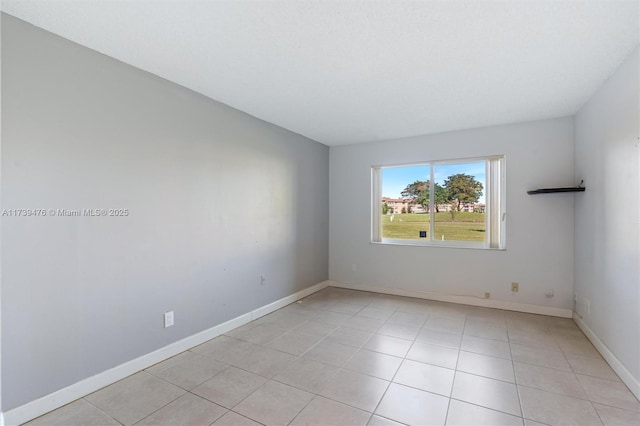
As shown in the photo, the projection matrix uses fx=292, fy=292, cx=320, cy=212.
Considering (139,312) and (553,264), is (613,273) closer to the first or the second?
(553,264)

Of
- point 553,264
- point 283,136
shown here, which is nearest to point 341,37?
point 283,136

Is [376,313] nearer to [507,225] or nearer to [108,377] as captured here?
[507,225]

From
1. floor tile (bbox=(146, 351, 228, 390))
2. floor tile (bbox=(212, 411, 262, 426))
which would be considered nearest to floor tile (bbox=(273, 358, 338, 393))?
floor tile (bbox=(212, 411, 262, 426))

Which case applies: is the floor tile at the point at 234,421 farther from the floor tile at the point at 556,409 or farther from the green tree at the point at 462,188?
the green tree at the point at 462,188

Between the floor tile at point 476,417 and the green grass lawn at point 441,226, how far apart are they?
2623 millimetres

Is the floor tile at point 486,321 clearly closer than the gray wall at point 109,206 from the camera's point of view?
No

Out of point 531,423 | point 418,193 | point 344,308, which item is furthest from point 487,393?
point 418,193

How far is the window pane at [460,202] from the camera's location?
4031 mm

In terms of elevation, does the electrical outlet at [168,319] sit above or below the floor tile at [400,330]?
above

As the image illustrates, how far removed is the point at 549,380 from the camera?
219cm

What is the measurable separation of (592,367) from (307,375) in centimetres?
230

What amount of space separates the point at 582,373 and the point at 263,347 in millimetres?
2617

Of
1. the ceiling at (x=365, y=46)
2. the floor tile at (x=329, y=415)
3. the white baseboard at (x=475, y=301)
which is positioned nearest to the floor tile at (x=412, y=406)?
the floor tile at (x=329, y=415)

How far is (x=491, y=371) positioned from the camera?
232cm
